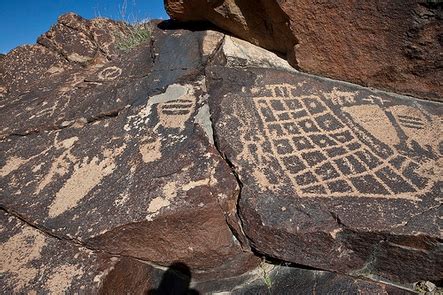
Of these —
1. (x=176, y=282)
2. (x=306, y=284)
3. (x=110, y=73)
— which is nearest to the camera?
(x=306, y=284)

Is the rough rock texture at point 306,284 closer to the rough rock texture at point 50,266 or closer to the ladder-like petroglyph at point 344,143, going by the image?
the ladder-like petroglyph at point 344,143

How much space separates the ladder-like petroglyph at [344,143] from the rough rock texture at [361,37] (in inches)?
7.8

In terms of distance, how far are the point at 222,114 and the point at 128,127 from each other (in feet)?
2.15

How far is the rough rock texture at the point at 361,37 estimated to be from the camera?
2.12 metres

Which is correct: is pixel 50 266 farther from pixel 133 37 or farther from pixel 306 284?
pixel 133 37

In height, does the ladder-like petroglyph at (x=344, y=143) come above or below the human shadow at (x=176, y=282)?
above

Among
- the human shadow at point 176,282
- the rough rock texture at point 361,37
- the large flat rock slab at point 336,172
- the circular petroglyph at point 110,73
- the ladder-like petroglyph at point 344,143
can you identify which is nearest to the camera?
the large flat rock slab at point 336,172

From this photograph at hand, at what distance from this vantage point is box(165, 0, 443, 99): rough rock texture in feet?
6.94

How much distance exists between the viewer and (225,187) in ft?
5.93

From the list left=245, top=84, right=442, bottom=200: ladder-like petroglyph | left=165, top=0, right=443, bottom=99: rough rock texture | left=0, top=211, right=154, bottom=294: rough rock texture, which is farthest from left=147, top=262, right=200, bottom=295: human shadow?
left=165, top=0, right=443, bottom=99: rough rock texture

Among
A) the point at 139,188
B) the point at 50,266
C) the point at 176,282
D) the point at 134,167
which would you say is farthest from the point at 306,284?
the point at 50,266

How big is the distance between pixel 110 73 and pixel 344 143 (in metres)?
2.08

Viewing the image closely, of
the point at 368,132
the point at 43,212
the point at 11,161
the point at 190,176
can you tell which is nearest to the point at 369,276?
the point at 368,132

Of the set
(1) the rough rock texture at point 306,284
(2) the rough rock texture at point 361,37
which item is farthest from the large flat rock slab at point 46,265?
(2) the rough rock texture at point 361,37
